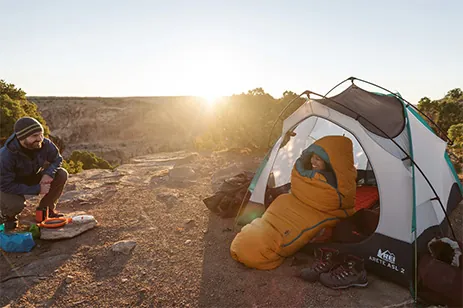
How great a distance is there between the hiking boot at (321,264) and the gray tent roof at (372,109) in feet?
5.00

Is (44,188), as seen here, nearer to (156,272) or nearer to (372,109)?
(156,272)

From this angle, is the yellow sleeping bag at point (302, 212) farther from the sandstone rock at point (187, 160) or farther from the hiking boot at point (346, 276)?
the sandstone rock at point (187, 160)

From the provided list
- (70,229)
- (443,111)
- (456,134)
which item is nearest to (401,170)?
(70,229)

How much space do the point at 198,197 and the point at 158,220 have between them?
1.36 m

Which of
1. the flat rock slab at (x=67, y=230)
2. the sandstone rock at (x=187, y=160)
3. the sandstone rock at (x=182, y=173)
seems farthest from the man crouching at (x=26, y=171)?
the sandstone rock at (x=187, y=160)

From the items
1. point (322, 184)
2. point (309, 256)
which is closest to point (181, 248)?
point (309, 256)

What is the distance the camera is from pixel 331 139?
4.16 meters

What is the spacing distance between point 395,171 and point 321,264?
4.56 ft

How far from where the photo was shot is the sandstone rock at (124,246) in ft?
14.1

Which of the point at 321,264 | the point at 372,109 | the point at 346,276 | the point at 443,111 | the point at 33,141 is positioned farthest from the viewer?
the point at 443,111

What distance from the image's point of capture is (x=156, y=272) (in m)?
3.79

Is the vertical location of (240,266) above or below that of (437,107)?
below

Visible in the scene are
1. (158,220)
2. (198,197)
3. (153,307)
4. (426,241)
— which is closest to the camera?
(153,307)

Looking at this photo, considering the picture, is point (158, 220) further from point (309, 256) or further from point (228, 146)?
point (228, 146)
